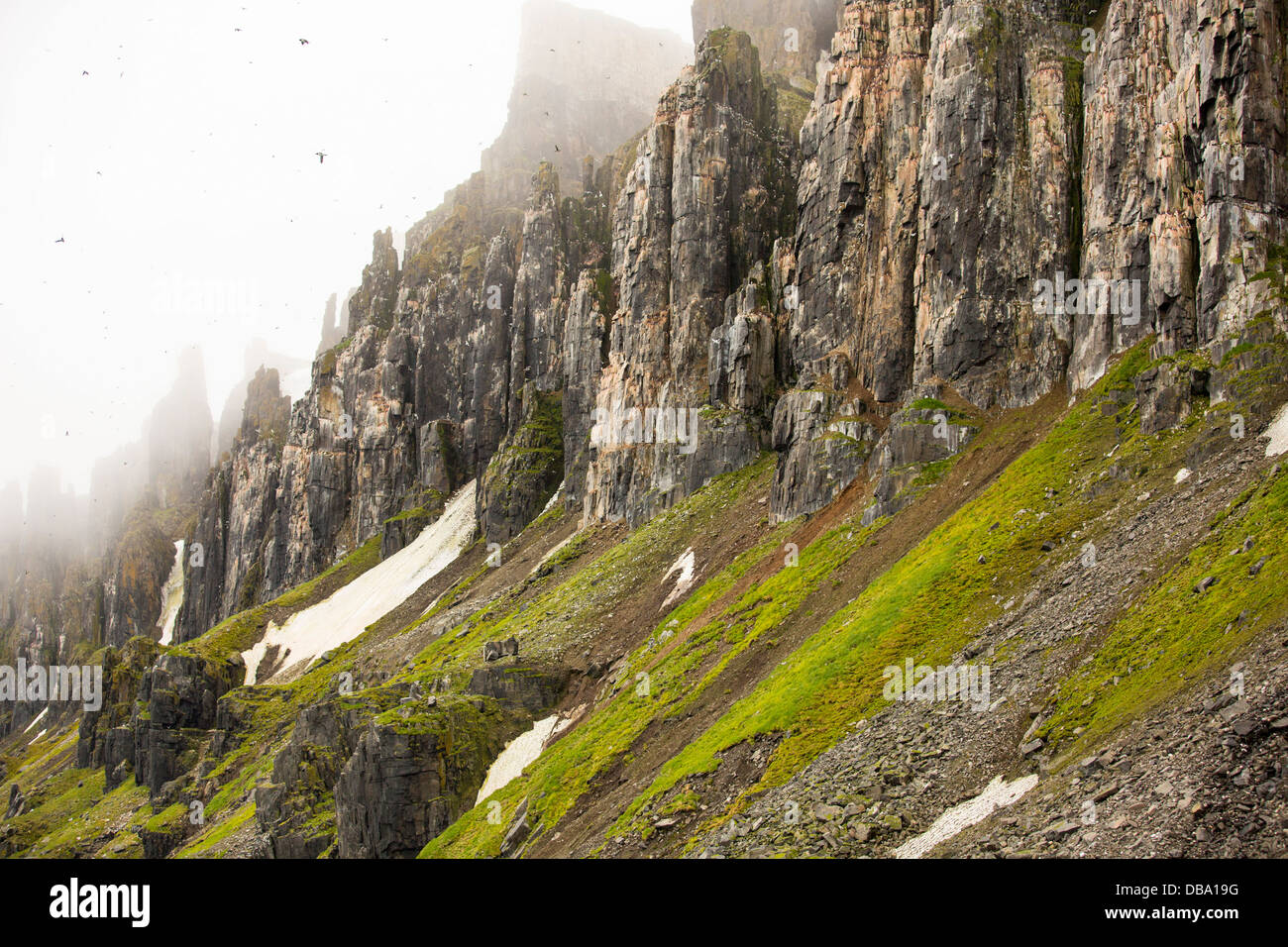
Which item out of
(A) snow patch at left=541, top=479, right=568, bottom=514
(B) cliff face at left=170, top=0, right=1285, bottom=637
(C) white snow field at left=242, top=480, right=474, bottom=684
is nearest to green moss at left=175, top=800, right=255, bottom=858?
(C) white snow field at left=242, top=480, right=474, bottom=684

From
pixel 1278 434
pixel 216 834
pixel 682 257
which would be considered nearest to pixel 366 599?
pixel 216 834

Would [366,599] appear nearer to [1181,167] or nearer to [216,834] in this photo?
[216,834]

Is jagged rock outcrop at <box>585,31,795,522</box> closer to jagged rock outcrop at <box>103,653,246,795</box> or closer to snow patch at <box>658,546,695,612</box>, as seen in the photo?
snow patch at <box>658,546,695,612</box>

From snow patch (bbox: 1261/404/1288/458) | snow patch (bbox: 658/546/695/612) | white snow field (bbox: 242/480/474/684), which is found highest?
snow patch (bbox: 1261/404/1288/458)

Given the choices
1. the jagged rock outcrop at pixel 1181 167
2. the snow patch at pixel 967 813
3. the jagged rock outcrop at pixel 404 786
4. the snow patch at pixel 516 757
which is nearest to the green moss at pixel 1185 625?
the snow patch at pixel 967 813

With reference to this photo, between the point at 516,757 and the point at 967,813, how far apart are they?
161ft

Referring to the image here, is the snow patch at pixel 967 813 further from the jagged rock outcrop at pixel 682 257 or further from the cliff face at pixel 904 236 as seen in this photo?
the jagged rock outcrop at pixel 682 257

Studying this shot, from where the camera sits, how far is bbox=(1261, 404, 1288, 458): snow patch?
4547 centimetres

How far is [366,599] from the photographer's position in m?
169

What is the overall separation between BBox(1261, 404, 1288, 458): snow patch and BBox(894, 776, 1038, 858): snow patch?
23.7 m

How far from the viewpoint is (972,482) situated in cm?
7419
